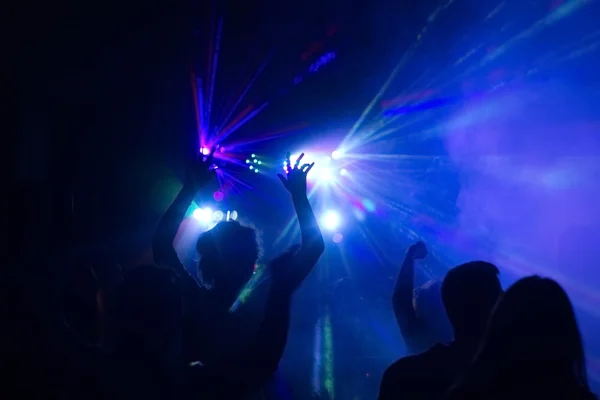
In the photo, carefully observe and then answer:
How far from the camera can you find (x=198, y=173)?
8.68ft

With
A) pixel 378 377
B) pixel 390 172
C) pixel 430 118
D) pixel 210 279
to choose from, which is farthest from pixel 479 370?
pixel 390 172

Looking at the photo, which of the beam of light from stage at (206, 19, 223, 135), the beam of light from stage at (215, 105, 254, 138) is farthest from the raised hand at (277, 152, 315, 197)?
the beam of light from stage at (215, 105, 254, 138)

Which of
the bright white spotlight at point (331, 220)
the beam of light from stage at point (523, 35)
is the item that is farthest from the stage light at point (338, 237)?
the beam of light from stage at point (523, 35)

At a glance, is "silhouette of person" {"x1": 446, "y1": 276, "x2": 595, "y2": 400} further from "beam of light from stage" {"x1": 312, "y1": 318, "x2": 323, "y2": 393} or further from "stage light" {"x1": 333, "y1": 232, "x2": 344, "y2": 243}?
"stage light" {"x1": 333, "y1": 232, "x2": 344, "y2": 243}

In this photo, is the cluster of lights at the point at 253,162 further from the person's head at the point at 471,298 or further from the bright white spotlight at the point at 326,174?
the person's head at the point at 471,298

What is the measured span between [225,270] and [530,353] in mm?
1449

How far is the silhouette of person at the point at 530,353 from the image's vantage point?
1097 mm

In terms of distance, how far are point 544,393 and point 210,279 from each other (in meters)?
1.66

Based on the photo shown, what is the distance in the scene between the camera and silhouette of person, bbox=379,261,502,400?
4.86 ft

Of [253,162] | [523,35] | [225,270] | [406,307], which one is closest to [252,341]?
[225,270]

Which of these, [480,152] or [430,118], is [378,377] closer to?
[430,118]

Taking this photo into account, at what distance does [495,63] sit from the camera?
6.84m

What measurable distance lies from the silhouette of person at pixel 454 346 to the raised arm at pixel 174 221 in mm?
1308

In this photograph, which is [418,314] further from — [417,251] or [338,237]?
[338,237]
